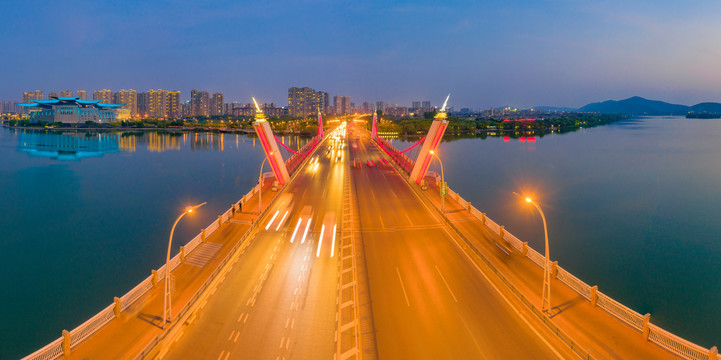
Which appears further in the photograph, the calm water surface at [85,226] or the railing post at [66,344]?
the calm water surface at [85,226]

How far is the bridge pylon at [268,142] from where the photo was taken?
35438mm

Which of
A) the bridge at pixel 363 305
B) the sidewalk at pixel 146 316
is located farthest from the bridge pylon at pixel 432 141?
the sidewalk at pixel 146 316

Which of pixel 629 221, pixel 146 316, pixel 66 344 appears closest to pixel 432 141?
pixel 629 221

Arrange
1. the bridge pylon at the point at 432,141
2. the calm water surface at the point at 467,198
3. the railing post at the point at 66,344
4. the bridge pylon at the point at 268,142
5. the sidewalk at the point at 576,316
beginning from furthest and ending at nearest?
the bridge pylon at the point at 432,141 → the bridge pylon at the point at 268,142 → the calm water surface at the point at 467,198 → the sidewalk at the point at 576,316 → the railing post at the point at 66,344

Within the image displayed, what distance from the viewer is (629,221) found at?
3906 cm

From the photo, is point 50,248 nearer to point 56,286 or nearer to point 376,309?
point 56,286

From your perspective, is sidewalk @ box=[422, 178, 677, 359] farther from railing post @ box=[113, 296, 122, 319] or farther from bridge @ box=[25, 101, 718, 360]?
railing post @ box=[113, 296, 122, 319]

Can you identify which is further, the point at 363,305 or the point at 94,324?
the point at 363,305

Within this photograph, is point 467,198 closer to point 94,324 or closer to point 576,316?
point 576,316

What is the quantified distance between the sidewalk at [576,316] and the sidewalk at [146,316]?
15140mm

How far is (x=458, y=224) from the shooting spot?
2720cm

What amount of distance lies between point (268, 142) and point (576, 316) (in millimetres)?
29428

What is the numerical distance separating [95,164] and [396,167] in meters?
67.0

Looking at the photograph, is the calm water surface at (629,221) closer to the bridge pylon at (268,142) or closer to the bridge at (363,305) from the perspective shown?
the bridge at (363,305)
